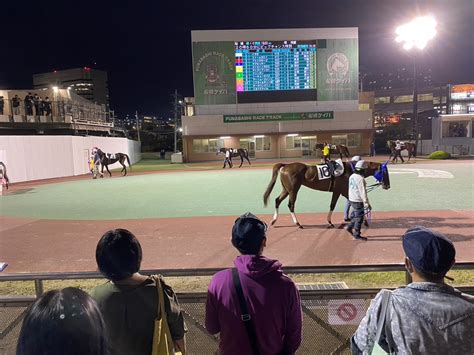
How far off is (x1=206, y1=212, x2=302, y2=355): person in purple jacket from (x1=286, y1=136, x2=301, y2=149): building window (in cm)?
4362

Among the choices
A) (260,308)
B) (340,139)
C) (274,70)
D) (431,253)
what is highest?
(274,70)

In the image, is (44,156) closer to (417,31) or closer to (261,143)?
(261,143)

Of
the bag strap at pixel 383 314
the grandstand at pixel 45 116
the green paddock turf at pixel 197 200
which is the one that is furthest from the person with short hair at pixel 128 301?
the grandstand at pixel 45 116

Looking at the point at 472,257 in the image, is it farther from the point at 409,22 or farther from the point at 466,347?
the point at 409,22

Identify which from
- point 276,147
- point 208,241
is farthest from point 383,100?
point 208,241

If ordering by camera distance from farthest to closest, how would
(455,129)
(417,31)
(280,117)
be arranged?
(455,129) → (280,117) → (417,31)

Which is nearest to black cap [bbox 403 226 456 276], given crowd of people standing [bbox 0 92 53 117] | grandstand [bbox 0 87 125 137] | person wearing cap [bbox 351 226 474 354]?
person wearing cap [bbox 351 226 474 354]

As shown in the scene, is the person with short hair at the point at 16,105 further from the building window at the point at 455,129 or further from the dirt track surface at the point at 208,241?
the building window at the point at 455,129

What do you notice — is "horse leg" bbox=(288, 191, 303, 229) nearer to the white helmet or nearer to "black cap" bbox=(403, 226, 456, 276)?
A: the white helmet

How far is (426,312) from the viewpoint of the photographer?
1777 millimetres

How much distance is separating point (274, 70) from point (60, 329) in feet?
145

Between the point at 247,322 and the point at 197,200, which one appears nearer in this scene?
the point at 247,322

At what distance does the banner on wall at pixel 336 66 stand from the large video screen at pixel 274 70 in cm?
98

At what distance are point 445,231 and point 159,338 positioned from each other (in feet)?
26.0
